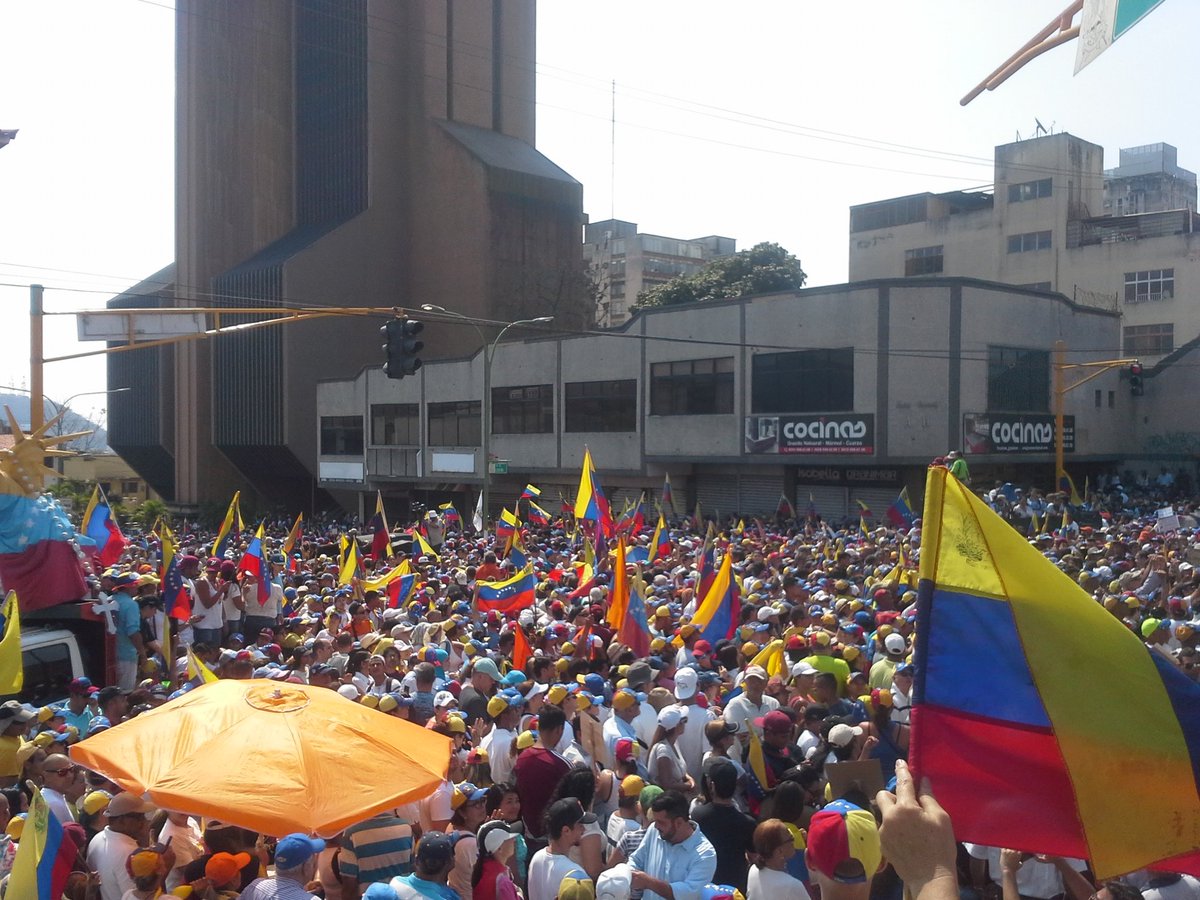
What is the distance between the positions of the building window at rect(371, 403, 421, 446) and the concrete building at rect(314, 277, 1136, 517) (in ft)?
7.08

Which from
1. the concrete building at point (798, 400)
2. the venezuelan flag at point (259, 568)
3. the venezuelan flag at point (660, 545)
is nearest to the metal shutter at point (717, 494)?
the concrete building at point (798, 400)

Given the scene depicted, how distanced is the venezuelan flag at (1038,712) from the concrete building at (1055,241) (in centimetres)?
4263

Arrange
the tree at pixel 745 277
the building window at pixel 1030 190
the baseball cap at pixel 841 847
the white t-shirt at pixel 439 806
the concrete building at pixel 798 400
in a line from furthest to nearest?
the tree at pixel 745 277, the building window at pixel 1030 190, the concrete building at pixel 798 400, the white t-shirt at pixel 439 806, the baseball cap at pixel 841 847

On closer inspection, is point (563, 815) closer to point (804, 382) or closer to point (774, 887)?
point (774, 887)

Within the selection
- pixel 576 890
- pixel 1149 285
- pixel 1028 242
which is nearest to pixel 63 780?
pixel 576 890

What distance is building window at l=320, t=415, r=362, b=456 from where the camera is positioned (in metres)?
47.8

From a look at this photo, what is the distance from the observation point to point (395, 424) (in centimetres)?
4612

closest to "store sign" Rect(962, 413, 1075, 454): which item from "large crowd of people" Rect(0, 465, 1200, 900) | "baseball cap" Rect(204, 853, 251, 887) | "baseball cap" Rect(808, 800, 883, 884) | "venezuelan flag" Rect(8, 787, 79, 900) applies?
"large crowd of people" Rect(0, 465, 1200, 900)

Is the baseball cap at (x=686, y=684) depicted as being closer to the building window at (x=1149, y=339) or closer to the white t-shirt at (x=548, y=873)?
the white t-shirt at (x=548, y=873)

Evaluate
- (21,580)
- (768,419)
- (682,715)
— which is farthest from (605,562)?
(768,419)

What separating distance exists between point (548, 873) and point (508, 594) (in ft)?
25.3

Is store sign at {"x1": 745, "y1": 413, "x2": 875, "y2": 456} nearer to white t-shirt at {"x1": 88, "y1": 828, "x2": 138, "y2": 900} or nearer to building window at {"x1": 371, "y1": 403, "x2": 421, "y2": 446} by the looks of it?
building window at {"x1": 371, "y1": 403, "x2": 421, "y2": 446}

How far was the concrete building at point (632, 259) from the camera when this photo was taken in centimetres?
8750

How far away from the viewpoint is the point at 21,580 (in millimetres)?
9750
